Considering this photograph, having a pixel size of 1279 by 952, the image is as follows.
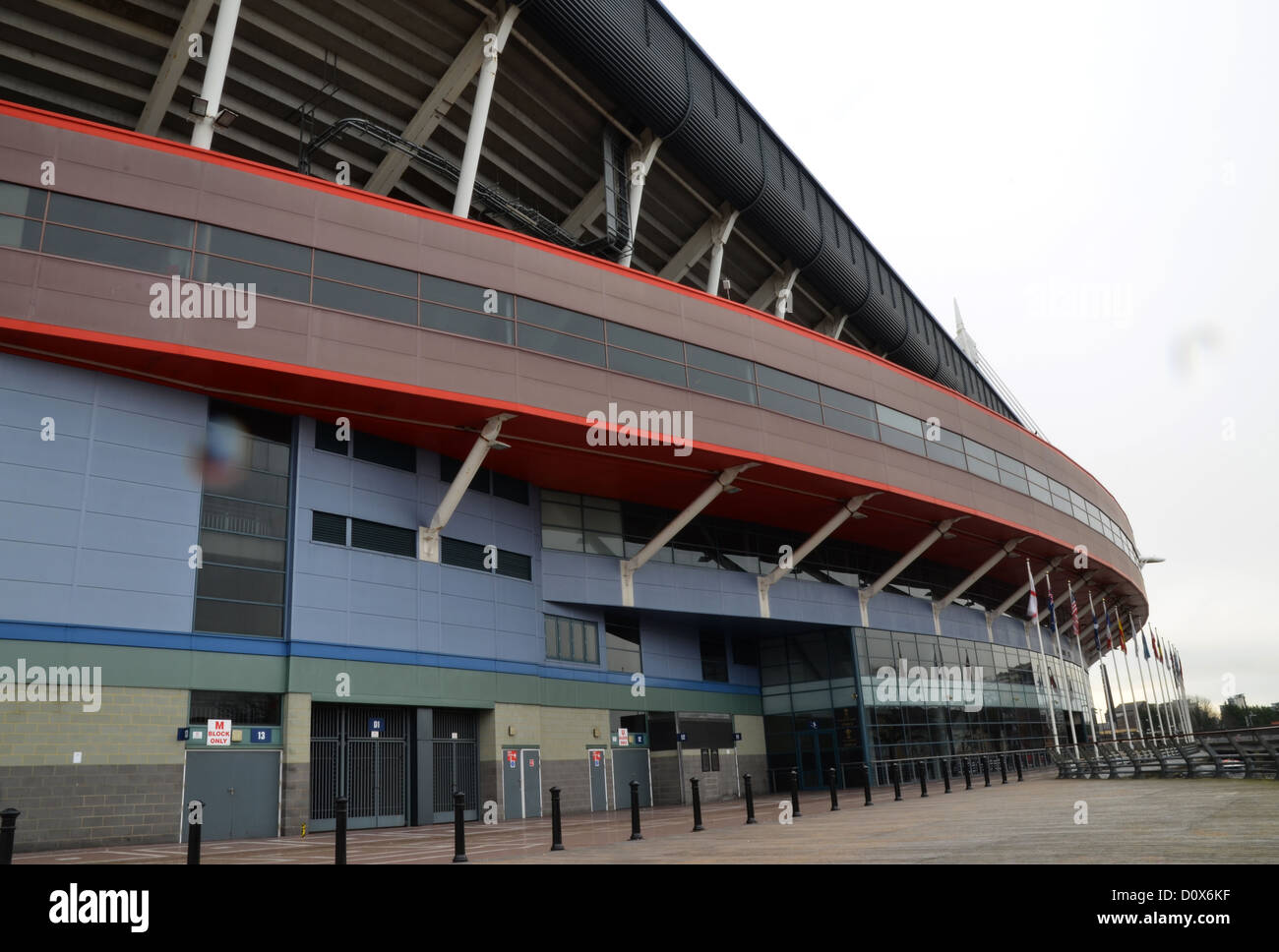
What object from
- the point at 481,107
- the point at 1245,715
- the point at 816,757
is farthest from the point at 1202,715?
the point at 481,107

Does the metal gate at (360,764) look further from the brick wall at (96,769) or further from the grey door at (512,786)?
the brick wall at (96,769)

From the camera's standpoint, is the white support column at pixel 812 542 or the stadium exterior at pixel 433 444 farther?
the white support column at pixel 812 542

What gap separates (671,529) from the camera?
28578 mm

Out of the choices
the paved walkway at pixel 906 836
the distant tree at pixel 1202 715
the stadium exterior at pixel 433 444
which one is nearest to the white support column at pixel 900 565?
the stadium exterior at pixel 433 444

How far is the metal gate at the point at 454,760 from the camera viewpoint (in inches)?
934

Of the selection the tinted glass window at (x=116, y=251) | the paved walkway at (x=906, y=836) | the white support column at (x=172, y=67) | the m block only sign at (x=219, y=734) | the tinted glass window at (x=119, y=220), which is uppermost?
the white support column at (x=172, y=67)

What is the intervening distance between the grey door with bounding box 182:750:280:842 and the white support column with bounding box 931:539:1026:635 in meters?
28.5

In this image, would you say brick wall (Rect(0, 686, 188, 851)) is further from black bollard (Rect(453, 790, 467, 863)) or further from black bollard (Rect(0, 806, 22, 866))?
black bollard (Rect(453, 790, 467, 863))

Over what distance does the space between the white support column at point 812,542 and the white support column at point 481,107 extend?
16040 millimetres

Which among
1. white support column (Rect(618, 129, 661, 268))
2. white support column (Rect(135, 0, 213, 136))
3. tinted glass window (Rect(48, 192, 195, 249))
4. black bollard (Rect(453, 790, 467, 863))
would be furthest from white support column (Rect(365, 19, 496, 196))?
black bollard (Rect(453, 790, 467, 863))

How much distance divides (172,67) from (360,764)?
61.8 feet

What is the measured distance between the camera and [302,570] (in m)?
21.5
